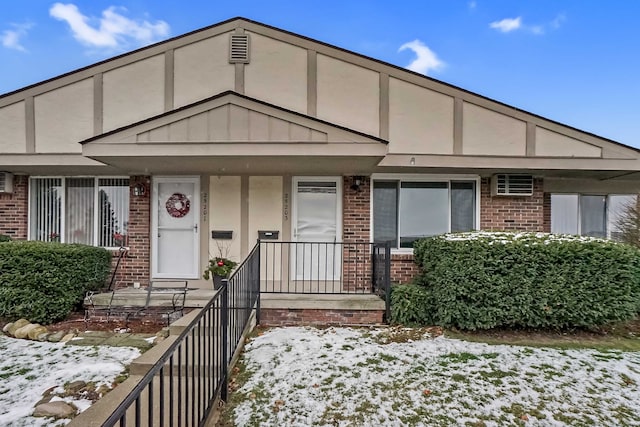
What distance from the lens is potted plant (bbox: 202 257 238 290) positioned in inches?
243

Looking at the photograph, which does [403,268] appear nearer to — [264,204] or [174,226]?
[264,204]

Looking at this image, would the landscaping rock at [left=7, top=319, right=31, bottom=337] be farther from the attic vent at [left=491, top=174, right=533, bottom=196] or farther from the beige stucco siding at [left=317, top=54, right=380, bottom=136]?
the attic vent at [left=491, top=174, right=533, bottom=196]

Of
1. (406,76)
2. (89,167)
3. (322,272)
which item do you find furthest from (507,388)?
(89,167)

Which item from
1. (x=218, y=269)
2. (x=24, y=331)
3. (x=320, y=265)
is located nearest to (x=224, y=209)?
(x=218, y=269)

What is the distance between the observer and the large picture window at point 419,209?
6750mm

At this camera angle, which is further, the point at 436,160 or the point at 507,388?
the point at 436,160

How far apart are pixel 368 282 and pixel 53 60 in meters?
12.4

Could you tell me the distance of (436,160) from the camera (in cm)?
624

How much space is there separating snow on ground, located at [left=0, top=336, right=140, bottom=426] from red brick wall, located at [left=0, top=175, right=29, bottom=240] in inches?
118

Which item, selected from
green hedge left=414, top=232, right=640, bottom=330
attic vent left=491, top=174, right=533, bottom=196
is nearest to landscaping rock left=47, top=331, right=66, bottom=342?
green hedge left=414, top=232, right=640, bottom=330

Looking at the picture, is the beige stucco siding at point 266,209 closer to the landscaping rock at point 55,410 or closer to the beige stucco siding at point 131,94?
the beige stucco siding at point 131,94

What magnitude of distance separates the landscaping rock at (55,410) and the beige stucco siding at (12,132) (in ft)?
17.2

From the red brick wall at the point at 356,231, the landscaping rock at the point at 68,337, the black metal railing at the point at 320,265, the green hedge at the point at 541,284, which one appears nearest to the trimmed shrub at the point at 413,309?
the green hedge at the point at 541,284

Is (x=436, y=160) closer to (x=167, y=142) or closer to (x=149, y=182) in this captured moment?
(x=167, y=142)
